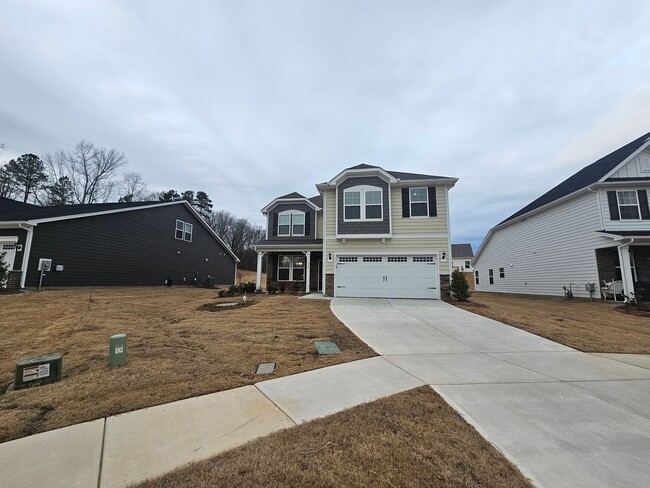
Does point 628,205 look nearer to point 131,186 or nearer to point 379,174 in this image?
point 379,174

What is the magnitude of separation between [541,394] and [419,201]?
1158 centimetres

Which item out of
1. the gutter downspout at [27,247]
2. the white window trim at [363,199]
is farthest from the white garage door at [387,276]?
the gutter downspout at [27,247]

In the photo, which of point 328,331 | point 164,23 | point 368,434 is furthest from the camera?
point 164,23

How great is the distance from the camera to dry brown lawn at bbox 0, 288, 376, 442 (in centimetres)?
340

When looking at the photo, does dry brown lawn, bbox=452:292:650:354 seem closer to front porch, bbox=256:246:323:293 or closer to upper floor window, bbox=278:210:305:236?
front porch, bbox=256:246:323:293

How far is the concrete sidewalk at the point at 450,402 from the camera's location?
→ 7.66ft

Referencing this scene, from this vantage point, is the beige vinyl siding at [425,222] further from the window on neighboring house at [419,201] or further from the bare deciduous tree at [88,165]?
the bare deciduous tree at [88,165]

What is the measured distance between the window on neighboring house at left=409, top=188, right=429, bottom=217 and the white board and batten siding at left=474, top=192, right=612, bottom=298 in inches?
329

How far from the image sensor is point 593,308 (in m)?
12.1

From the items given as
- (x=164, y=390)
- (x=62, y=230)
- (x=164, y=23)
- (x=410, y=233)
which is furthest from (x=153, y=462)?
(x=62, y=230)

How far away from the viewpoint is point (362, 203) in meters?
14.8

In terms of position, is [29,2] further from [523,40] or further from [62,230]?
[523,40]

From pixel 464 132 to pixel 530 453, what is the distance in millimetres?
18190

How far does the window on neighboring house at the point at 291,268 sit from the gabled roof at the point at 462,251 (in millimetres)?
41216
